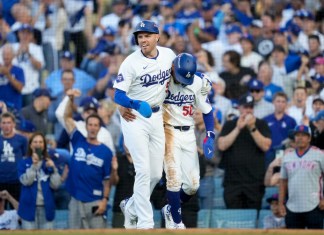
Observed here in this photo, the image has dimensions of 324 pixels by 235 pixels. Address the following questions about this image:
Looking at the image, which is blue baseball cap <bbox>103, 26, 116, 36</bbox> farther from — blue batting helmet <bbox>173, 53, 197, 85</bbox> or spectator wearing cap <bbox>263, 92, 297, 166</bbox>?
blue batting helmet <bbox>173, 53, 197, 85</bbox>

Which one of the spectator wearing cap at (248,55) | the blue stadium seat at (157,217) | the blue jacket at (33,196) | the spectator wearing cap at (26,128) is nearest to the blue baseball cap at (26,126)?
the spectator wearing cap at (26,128)

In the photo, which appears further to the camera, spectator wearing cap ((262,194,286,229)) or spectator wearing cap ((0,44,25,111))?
spectator wearing cap ((0,44,25,111))

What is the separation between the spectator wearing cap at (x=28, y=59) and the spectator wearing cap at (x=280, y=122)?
3.92 meters

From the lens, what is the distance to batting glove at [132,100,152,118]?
36.6 ft

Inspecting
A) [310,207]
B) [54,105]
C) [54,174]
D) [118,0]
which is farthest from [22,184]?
[118,0]

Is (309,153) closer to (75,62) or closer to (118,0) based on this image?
(75,62)

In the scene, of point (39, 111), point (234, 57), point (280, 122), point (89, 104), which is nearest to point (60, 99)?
point (39, 111)

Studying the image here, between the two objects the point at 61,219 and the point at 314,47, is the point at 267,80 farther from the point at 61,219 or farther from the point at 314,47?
the point at 61,219

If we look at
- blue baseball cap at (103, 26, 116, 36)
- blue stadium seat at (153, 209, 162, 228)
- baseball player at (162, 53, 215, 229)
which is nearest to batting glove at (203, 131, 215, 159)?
baseball player at (162, 53, 215, 229)

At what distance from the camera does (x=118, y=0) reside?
20.5 meters

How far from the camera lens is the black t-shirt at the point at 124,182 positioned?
14.6 metres

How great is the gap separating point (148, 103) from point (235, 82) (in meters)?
5.56

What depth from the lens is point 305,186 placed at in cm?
1399

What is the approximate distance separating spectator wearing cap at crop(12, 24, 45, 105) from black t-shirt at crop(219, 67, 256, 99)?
290 cm
